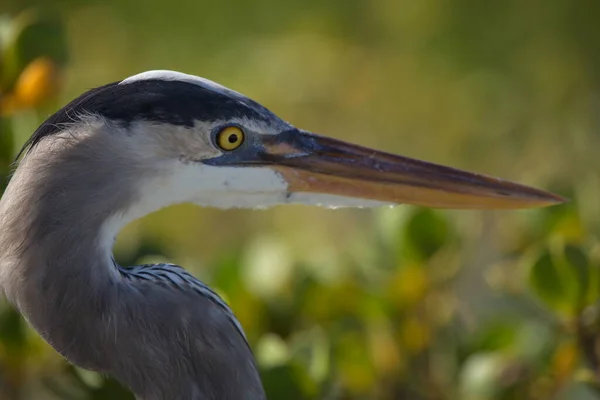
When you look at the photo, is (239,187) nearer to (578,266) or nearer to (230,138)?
(230,138)

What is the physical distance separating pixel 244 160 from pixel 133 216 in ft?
0.54

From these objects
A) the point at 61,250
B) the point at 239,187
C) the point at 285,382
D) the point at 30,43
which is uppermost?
the point at 30,43

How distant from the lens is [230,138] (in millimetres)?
1315

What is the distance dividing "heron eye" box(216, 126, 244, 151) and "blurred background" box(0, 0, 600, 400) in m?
0.53

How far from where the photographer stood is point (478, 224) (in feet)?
10.3

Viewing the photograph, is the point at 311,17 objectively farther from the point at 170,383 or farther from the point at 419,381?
the point at 170,383

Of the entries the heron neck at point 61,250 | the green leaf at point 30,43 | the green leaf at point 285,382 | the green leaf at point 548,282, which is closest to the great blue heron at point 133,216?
the heron neck at point 61,250

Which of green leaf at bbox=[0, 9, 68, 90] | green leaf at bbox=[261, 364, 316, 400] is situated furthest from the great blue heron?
green leaf at bbox=[0, 9, 68, 90]

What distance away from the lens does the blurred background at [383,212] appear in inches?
74.5

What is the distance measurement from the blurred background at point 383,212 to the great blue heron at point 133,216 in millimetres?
438

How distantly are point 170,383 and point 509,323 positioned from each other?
0.93m

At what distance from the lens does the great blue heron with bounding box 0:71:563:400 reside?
1239 millimetres

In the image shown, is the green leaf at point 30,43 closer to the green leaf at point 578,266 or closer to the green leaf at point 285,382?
the green leaf at point 285,382

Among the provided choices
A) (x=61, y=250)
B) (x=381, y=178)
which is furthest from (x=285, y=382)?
A: (x=61, y=250)
